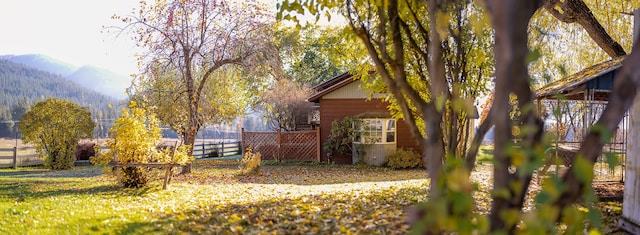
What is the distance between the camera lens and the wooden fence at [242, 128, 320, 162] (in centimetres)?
2250

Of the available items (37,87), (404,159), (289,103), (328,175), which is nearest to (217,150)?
(289,103)

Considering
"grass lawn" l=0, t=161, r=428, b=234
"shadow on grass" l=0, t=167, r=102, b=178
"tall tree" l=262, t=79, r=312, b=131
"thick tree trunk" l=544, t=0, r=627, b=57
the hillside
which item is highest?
the hillside

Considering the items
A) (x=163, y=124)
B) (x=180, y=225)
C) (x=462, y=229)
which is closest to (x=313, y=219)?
(x=180, y=225)

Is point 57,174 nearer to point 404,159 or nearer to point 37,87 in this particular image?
point 404,159

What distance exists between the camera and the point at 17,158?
23.4 meters

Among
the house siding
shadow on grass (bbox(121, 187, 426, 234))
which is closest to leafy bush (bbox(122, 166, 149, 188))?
shadow on grass (bbox(121, 187, 426, 234))

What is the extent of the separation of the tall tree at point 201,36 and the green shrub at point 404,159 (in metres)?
6.96

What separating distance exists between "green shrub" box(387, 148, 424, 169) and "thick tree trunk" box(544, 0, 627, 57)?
8.49 metres

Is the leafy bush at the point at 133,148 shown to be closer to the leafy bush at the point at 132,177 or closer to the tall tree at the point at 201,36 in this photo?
the leafy bush at the point at 132,177

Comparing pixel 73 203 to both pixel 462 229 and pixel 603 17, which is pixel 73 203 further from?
pixel 603 17

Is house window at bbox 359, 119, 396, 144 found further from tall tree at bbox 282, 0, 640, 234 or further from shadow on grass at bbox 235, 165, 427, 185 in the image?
tall tree at bbox 282, 0, 640, 234

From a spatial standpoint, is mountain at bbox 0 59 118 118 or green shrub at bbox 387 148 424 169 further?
mountain at bbox 0 59 118 118

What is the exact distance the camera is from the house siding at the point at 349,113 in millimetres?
21125

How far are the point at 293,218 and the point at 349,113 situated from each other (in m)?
15.3
